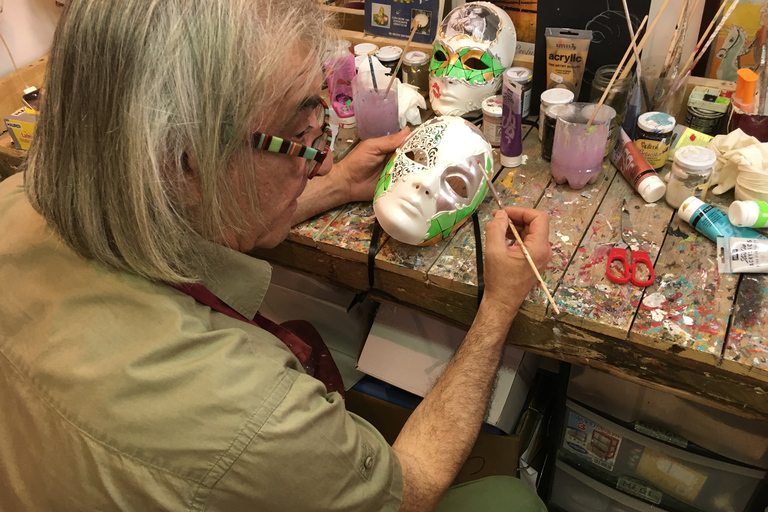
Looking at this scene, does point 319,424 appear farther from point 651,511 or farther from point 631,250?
point 651,511

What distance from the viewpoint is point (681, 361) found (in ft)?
2.80

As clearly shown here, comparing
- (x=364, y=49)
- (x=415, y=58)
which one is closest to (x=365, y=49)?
(x=364, y=49)

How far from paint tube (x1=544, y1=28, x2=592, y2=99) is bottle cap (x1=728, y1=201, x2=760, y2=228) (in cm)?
46

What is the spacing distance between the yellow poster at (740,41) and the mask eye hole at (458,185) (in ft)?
2.10

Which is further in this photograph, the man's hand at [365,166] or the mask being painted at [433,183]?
the man's hand at [365,166]

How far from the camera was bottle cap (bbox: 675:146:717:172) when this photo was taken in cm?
101

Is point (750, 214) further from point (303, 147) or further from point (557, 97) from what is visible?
point (303, 147)

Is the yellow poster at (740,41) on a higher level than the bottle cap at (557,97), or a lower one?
higher

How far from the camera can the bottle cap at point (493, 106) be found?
4.02 ft

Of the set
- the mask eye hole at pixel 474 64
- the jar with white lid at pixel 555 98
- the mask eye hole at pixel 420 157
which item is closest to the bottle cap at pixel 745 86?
the jar with white lid at pixel 555 98

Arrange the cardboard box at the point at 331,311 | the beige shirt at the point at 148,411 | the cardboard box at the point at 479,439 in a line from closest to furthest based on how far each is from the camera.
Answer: the beige shirt at the point at 148,411
the cardboard box at the point at 479,439
the cardboard box at the point at 331,311

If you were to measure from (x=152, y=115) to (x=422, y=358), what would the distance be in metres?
0.83

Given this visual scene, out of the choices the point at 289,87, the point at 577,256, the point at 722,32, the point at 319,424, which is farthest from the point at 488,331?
the point at 722,32

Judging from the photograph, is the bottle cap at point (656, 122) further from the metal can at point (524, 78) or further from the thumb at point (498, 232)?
the thumb at point (498, 232)
